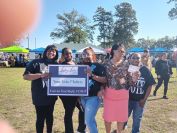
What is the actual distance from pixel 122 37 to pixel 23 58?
64.9 m

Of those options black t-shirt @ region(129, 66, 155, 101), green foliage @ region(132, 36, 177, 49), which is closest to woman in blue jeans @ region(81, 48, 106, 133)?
black t-shirt @ region(129, 66, 155, 101)

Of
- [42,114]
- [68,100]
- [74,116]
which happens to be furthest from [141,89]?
[74,116]

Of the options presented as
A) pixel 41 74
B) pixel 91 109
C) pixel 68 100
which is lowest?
pixel 91 109

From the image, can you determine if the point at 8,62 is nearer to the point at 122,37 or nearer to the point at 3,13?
the point at 3,13

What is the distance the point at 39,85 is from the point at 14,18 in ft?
13.5

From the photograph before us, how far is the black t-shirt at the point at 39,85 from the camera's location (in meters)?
4.84

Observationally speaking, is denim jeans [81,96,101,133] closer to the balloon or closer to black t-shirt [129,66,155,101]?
black t-shirt [129,66,155,101]

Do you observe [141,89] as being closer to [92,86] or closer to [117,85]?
[117,85]

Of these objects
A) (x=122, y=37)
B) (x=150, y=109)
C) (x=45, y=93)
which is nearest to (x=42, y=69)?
(x=45, y=93)

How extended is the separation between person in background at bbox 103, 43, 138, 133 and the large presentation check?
364mm

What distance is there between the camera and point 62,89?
4.82 meters

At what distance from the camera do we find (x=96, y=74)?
15.6 ft

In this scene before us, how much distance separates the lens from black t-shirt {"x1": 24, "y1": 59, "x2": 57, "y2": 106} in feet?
15.9

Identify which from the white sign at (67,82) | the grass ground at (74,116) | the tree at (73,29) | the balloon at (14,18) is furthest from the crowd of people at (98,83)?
the tree at (73,29)
